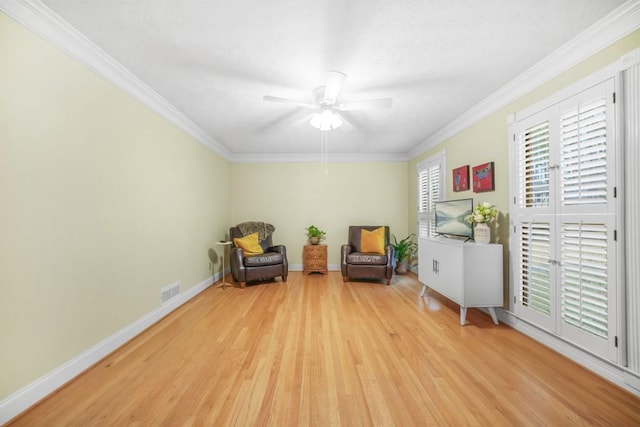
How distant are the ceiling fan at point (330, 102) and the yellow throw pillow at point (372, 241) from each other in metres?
2.60

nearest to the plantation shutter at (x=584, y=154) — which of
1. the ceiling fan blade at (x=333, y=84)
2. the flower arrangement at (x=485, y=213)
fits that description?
the flower arrangement at (x=485, y=213)

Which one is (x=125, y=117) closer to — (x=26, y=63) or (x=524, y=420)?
(x=26, y=63)

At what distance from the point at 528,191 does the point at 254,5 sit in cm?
284

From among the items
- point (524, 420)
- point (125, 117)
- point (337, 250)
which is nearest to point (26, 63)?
point (125, 117)

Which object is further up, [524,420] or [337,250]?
[337,250]

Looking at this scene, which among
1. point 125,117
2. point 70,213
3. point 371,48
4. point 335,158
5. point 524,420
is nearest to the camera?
point 524,420

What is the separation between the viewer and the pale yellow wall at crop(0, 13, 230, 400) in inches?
59.8

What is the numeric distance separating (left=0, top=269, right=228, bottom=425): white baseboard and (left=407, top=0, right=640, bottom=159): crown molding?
174 inches

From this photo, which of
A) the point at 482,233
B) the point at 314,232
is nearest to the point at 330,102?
the point at 482,233

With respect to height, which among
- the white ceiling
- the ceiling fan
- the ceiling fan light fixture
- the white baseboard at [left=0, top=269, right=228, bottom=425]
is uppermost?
the white ceiling

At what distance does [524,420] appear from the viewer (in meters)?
1.47

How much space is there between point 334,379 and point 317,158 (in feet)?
14.5

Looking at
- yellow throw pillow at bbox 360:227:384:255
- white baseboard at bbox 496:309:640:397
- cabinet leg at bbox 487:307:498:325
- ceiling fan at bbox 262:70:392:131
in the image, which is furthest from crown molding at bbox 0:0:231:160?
white baseboard at bbox 496:309:640:397

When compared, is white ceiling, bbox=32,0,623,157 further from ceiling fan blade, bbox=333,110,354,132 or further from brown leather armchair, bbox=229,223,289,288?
brown leather armchair, bbox=229,223,289,288
